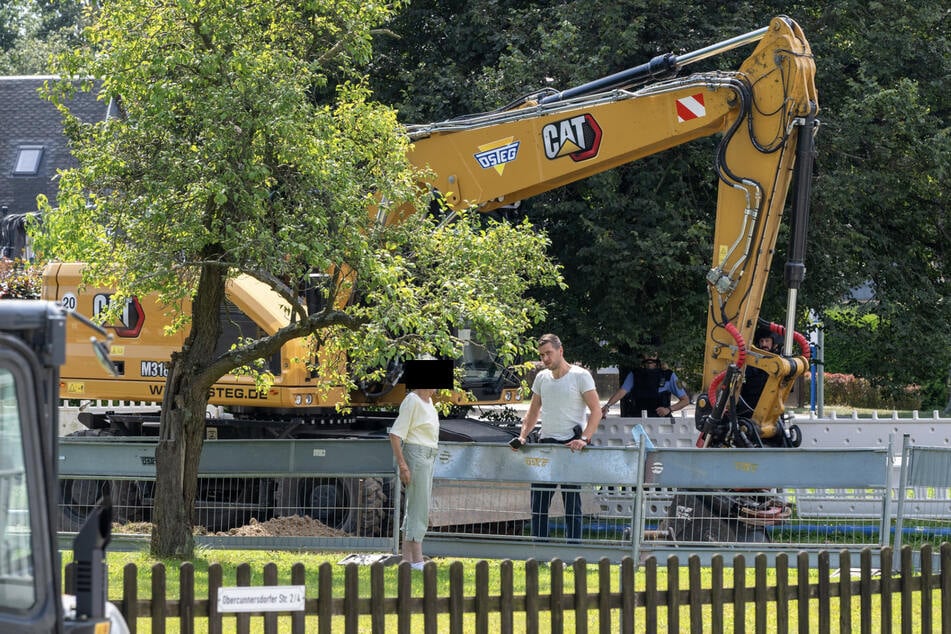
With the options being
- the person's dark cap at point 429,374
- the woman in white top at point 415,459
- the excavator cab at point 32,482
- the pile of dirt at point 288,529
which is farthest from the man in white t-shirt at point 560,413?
the excavator cab at point 32,482

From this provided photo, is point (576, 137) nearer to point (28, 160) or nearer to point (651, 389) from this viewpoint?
point (651, 389)

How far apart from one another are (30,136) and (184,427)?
28.3 metres

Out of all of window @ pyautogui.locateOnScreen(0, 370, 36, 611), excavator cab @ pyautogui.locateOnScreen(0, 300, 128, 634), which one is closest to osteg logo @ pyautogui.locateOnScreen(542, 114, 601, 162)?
excavator cab @ pyautogui.locateOnScreen(0, 300, 128, 634)

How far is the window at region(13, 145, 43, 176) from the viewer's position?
35562 millimetres

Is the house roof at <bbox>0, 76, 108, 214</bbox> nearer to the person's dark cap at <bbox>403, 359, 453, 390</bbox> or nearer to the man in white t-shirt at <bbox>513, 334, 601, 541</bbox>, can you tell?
the person's dark cap at <bbox>403, 359, 453, 390</bbox>

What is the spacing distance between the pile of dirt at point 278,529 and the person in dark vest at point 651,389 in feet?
17.8

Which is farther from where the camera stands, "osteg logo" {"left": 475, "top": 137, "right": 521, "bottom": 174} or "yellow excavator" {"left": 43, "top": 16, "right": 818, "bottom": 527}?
"osteg logo" {"left": 475, "top": 137, "right": 521, "bottom": 174}

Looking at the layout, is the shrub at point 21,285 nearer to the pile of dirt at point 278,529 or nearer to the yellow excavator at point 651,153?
the yellow excavator at point 651,153

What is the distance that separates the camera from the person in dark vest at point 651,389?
16672 mm

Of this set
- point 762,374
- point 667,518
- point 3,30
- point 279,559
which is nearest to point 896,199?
point 762,374

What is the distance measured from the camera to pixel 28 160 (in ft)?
118

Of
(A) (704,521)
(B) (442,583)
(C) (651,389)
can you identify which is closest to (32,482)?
(B) (442,583)

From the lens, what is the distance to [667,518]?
10.7m

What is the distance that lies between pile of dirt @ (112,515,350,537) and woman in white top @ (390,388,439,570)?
175 cm
